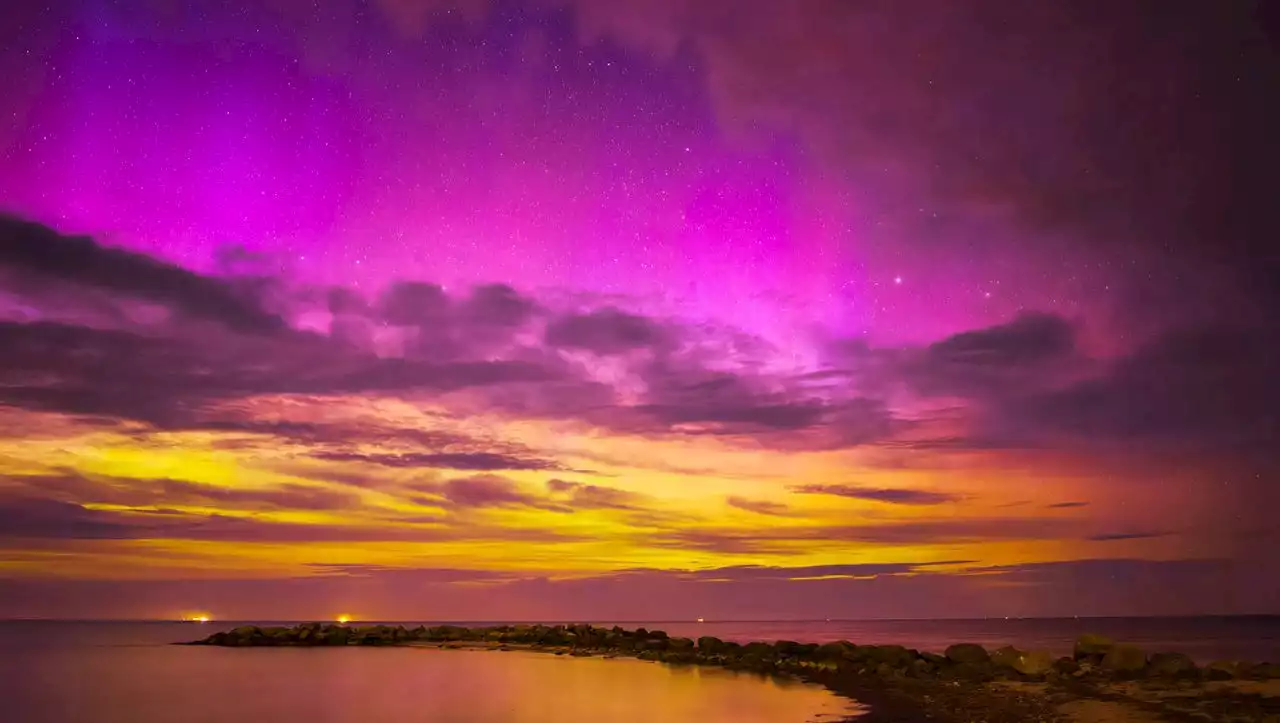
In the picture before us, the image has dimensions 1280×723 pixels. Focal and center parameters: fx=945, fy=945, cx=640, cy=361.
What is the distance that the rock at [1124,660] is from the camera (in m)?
34.9

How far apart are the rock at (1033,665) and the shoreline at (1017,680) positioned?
0.04 metres

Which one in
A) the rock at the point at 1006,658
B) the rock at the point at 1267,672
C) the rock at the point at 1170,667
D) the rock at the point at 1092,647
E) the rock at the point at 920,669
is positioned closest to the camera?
the rock at the point at 1267,672

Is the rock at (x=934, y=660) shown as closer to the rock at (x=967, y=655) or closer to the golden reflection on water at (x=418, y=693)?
the rock at (x=967, y=655)

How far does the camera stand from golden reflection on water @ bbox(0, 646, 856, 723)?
28.7 meters

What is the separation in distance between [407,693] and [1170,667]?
92.1 ft

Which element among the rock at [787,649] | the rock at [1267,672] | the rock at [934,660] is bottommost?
the rock at [787,649]

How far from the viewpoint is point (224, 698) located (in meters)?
36.1

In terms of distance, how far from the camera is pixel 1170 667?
1344 inches

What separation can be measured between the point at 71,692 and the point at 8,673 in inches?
648

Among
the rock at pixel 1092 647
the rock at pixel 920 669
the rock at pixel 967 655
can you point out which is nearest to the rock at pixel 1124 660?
the rock at pixel 1092 647

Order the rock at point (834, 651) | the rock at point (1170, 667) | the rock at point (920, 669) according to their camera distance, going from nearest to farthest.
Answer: the rock at point (1170, 667) → the rock at point (920, 669) → the rock at point (834, 651)

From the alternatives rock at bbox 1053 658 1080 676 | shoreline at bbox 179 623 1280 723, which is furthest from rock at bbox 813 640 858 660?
rock at bbox 1053 658 1080 676

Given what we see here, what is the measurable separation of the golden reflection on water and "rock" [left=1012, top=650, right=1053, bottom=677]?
27.1ft

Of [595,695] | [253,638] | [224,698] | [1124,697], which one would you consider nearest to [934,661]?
[1124,697]
